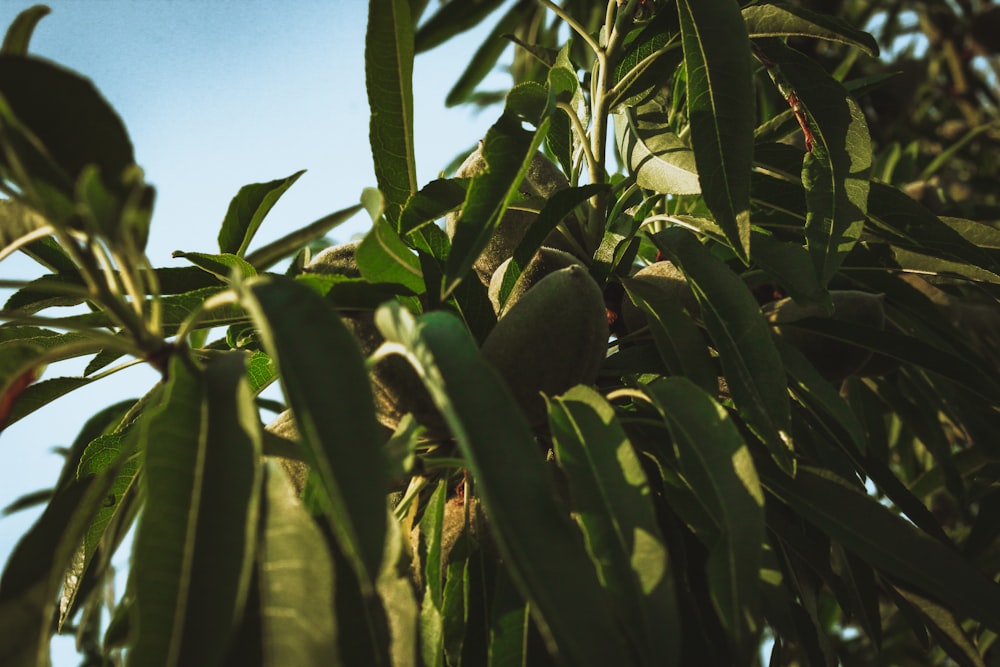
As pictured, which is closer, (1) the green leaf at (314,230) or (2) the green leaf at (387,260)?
(2) the green leaf at (387,260)

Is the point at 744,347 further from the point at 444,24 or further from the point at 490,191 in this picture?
the point at 444,24

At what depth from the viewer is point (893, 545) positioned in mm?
807

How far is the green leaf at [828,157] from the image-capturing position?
88cm

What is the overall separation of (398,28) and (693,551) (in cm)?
62

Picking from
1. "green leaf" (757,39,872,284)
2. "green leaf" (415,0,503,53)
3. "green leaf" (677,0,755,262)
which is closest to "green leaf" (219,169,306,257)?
"green leaf" (677,0,755,262)

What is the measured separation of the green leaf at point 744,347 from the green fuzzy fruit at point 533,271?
114 mm

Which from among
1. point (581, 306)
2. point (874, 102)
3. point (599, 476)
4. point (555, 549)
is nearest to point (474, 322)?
point (581, 306)

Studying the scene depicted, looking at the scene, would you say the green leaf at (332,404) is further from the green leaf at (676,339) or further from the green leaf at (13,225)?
the green leaf at (676,339)

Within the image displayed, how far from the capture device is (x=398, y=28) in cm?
94

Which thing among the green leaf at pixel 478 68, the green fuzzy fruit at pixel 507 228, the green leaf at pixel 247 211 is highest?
the green leaf at pixel 478 68

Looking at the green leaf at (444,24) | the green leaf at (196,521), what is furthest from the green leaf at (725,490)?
the green leaf at (444,24)

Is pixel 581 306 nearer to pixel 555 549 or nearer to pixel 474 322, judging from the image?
pixel 474 322

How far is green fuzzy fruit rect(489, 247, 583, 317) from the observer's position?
0.96m

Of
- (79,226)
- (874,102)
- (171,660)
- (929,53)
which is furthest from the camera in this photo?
(929,53)
